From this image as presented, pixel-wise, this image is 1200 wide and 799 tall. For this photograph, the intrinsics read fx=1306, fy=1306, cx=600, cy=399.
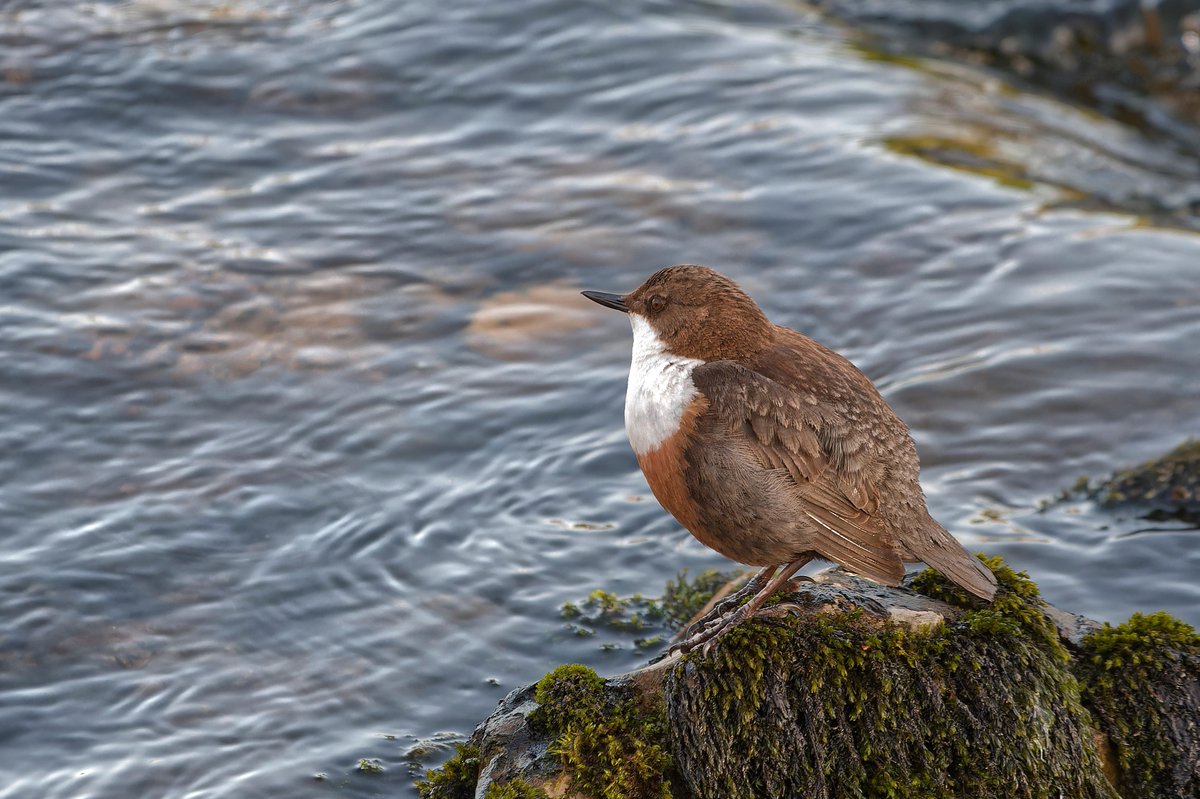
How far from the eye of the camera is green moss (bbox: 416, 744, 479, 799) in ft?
13.3

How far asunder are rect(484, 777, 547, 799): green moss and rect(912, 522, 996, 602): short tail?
51.7 inches

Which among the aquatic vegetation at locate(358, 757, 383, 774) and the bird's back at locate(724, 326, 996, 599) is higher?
the bird's back at locate(724, 326, 996, 599)

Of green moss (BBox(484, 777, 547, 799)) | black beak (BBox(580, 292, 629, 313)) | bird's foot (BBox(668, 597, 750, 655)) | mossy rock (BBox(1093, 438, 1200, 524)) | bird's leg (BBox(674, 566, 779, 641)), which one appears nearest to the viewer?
green moss (BBox(484, 777, 547, 799))

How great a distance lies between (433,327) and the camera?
8.05 m

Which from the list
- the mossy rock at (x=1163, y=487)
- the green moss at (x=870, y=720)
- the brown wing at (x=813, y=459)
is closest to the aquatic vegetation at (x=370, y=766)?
the green moss at (x=870, y=720)

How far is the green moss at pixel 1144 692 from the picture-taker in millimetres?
3830

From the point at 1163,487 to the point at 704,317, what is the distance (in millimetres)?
2907

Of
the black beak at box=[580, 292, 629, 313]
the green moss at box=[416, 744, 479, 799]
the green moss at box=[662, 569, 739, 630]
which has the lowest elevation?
the green moss at box=[662, 569, 739, 630]

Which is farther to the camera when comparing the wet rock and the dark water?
the wet rock

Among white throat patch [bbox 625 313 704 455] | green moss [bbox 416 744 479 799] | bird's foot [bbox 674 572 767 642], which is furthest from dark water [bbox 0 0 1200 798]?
white throat patch [bbox 625 313 704 455]

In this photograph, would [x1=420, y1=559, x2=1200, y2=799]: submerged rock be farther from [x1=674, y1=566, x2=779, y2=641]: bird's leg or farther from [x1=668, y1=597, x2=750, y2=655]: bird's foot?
[x1=674, y1=566, x2=779, y2=641]: bird's leg

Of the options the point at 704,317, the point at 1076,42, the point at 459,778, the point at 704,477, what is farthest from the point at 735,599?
the point at 1076,42

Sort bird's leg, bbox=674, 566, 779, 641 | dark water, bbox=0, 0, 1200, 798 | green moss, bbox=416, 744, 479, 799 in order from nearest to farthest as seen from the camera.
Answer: green moss, bbox=416, 744, 479, 799
bird's leg, bbox=674, 566, 779, 641
dark water, bbox=0, 0, 1200, 798

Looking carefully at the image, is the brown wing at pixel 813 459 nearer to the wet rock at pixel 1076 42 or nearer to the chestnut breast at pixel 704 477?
the chestnut breast at pixel 704 477
